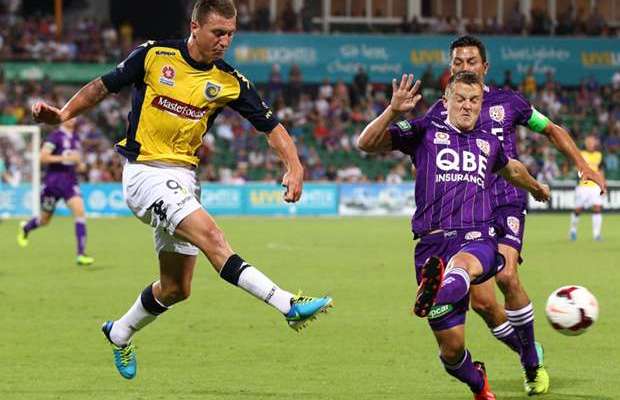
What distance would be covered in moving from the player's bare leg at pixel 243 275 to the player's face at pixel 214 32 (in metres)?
1.06

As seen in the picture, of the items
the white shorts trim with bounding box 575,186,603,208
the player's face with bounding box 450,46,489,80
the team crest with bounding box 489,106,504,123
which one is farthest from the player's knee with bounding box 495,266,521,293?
the white shorts trim with bounding box 575,186,603,208

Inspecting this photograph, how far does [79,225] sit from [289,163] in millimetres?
10588

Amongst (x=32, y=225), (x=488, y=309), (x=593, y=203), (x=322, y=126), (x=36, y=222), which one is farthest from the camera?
(x=322, y=126)

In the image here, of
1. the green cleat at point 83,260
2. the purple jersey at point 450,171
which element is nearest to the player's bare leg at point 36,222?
the green cleat at point 83,260

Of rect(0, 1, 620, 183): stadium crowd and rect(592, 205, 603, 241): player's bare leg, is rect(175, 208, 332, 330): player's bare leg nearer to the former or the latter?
rect(592, 205, 603, 241): player's bare leg

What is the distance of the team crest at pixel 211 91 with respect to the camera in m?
8.18

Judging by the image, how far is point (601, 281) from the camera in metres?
16.1

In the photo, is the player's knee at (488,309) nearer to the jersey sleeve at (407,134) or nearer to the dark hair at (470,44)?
the jersey sleeve at (407,134)

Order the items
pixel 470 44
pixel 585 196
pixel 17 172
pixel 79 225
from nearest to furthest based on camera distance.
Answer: pixel 470 44 → pixel 79 225 → pixel 585 196 → pixel 17 172

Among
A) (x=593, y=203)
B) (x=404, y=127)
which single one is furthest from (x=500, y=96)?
(x=593, y=203)

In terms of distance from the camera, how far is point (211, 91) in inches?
322

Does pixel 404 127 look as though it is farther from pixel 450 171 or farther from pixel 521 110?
pixel 521 110

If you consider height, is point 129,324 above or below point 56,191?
above

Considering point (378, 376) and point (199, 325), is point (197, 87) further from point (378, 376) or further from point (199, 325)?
point (199, 325)
